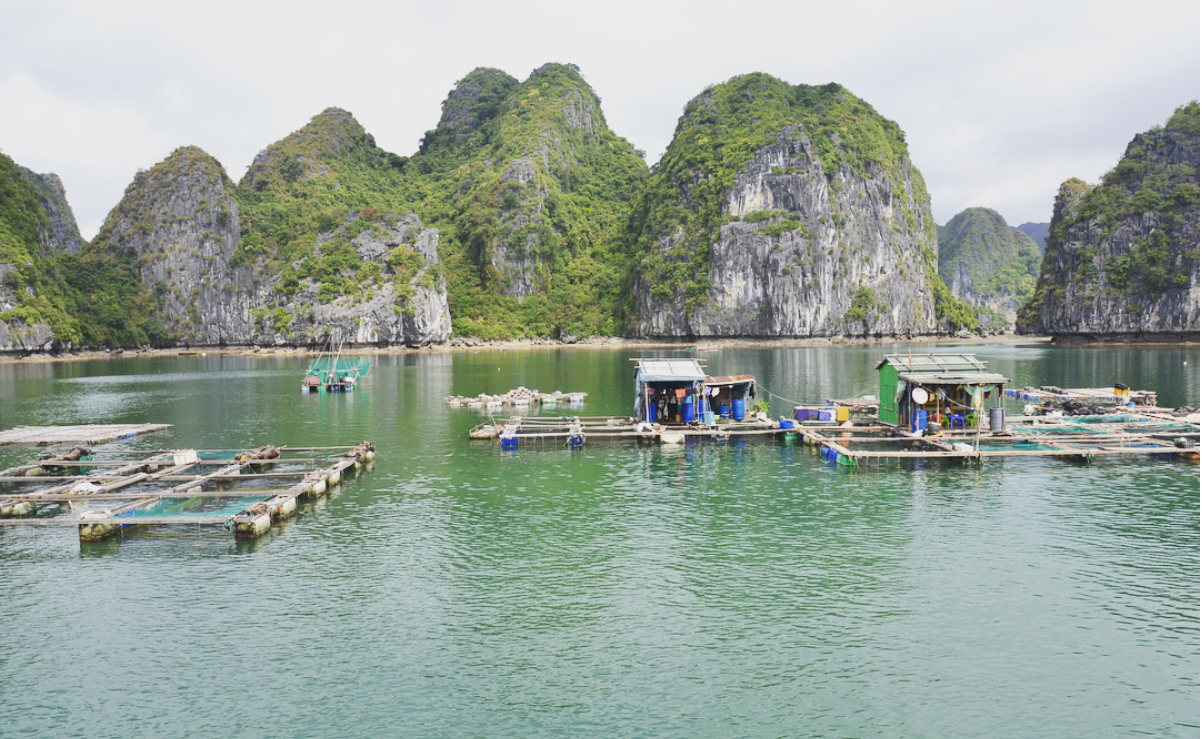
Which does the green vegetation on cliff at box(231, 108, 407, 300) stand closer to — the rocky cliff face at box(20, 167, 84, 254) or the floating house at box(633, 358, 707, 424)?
the rocky cliff face at box(20, 167, 84, 254)

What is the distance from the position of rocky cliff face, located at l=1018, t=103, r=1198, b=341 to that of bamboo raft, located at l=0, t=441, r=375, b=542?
447 ft

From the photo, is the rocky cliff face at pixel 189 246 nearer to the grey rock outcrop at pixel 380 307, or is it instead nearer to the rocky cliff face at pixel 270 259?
the rocky cliff face at pixel 270 259

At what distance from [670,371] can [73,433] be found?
102 ft

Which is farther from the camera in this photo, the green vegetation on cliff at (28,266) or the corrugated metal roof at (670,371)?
the green vegetation on cliff at (28,266)

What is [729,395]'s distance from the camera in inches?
1563

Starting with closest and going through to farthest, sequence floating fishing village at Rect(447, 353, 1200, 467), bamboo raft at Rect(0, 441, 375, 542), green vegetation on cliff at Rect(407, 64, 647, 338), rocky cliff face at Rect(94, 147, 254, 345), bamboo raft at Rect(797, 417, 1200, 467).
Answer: bamboo raft at Rect(0, 441, 375, 542), bamboo raft at Rect(797, 417, 1200, 467), floating fishing village at Rect(447, 353, 1200, 467), rocky cliff face at Rect(94, 147, 254, 345), green vegetation on cliff at Rect(407, 64, 647, 338)

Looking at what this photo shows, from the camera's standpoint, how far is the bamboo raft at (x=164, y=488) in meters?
20.8

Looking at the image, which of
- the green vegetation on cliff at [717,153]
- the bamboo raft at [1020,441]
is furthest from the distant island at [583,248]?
the bamboo raft at [1020,441]

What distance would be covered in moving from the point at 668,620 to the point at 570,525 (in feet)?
23.0

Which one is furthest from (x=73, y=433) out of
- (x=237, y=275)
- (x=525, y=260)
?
(x=525, y=260)

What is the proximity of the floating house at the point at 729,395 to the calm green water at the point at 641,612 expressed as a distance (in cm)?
1063

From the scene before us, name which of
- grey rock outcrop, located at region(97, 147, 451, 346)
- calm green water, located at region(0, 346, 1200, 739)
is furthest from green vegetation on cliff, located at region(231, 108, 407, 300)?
calm green water, located at region(0, 346, 1200, 739)

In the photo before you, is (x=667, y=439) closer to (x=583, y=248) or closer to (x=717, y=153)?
(x=717, y=153)

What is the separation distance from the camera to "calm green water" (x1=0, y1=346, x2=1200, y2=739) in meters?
11.6
